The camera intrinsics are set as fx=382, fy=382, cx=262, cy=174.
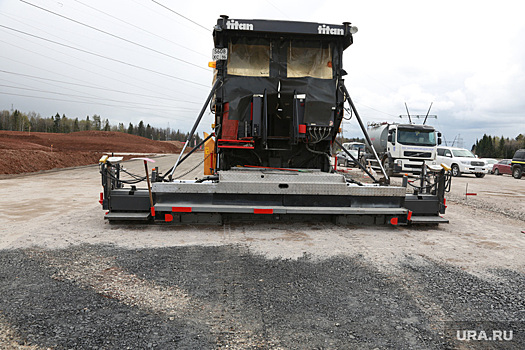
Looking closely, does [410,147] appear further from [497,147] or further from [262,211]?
[497,147]

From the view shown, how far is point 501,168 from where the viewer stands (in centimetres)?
2681

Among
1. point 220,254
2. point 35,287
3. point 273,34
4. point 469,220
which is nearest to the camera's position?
point 35,287

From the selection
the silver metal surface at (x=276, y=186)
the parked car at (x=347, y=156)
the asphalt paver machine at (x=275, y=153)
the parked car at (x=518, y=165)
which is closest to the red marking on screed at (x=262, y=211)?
the asphalt paver machine at (x=275, y=153)

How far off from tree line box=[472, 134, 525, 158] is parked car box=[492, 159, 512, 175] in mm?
67380

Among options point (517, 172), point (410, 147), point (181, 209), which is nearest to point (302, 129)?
point (181, 209)

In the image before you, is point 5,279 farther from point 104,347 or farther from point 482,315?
point 482,315

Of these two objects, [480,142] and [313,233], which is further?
[480,142]

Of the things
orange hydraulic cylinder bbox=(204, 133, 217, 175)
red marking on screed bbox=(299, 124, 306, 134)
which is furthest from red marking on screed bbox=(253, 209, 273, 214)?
orange hydraulic cylinder bbox=(204, 133, 217, 175)

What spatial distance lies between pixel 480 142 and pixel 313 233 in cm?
12289

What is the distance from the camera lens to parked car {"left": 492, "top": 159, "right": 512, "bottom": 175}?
26.1 m

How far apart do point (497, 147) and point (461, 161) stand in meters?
91.4

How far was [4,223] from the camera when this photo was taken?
22.0 feet

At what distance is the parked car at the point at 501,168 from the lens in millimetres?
26073

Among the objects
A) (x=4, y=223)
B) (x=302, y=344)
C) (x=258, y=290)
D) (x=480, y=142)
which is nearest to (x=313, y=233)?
(x=258, y=290)
